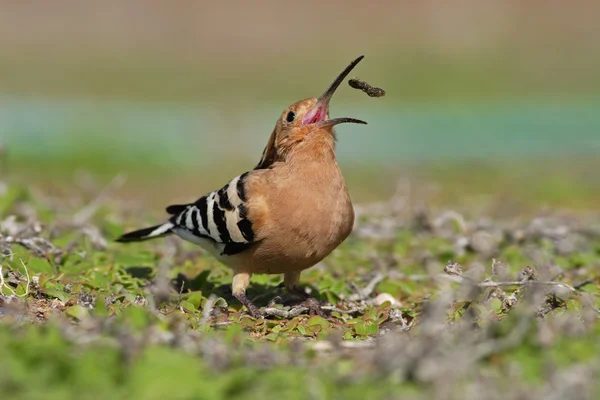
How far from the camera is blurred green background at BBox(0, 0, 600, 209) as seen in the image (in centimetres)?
1155

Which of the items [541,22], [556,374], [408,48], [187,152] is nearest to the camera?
[556,374]

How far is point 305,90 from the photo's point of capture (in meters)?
18.7

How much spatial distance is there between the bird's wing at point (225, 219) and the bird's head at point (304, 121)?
24 centimetres

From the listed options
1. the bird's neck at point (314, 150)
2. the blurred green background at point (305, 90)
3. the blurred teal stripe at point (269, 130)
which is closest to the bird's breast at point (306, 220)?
the bird's neck at point (314, 150)

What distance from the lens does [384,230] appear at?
21.5ft

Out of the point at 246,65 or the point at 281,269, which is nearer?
the point at 281,269

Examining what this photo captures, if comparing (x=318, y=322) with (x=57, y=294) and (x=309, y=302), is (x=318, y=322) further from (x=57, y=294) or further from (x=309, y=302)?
(x=57, y=294)

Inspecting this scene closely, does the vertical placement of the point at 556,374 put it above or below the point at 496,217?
above

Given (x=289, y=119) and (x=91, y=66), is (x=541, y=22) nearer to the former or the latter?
(x=91, y=66)

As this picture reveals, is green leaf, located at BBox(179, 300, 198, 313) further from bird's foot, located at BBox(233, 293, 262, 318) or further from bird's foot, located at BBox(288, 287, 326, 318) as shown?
bird's foot, located at BBox(288, 287, 326, 318)

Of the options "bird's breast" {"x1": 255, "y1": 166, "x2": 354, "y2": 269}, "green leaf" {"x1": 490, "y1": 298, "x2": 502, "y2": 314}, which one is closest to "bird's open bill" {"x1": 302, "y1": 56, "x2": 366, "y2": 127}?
"bird's breast" {"x1": 255, "y1": 166, "x2": 354, "y2": 269}

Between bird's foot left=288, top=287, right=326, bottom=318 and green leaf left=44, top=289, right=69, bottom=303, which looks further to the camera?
bird's foot left=288, top=287, right=326, bottom=318

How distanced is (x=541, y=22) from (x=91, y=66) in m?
10.6

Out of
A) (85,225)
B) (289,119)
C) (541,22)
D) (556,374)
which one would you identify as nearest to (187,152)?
(85,225)
